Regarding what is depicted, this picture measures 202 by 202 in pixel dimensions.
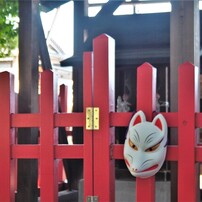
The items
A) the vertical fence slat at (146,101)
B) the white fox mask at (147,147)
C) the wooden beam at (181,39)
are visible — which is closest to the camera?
the white fox mask at (147,147)

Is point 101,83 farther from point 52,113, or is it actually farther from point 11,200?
point 11,200

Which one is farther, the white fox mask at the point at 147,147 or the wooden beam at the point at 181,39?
the wooden beam at the point at 181,39

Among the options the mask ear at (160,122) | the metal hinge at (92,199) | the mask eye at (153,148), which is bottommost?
the metal hinge at (92,199)

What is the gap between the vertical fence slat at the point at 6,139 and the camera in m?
2.81

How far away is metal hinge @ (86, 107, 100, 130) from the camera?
2.67 m

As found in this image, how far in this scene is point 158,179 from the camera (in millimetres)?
4316

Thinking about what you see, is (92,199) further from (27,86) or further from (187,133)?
(27,86)

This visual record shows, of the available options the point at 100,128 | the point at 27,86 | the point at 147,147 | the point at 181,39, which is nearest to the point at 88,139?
the point at 100,128

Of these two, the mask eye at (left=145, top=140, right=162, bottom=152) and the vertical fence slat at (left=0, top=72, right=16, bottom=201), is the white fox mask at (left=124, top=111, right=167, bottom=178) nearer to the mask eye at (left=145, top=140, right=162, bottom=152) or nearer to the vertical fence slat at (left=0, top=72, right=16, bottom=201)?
the mask eye at (left=145, top=140, right=162, bottom=152)

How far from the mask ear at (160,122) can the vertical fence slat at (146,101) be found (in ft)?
0.23

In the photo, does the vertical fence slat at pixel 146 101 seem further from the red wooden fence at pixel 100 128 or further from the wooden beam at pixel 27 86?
the wooden beam at pixel 27 86

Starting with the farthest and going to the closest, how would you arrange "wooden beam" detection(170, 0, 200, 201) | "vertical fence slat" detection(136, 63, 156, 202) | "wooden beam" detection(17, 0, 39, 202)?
"wooden beam" detection(17, 0, 39, 202), "wooden beam" detection(170, 0, 200, 201), "vertical fence slat" detection(136, 63, 156, 202)

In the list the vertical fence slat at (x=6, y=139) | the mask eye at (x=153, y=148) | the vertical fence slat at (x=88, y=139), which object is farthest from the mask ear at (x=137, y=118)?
the vertical fence slat at (x=6, y=139)

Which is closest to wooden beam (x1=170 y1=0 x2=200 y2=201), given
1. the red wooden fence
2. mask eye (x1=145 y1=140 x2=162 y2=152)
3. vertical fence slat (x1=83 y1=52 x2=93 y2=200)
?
the red wooden fence
